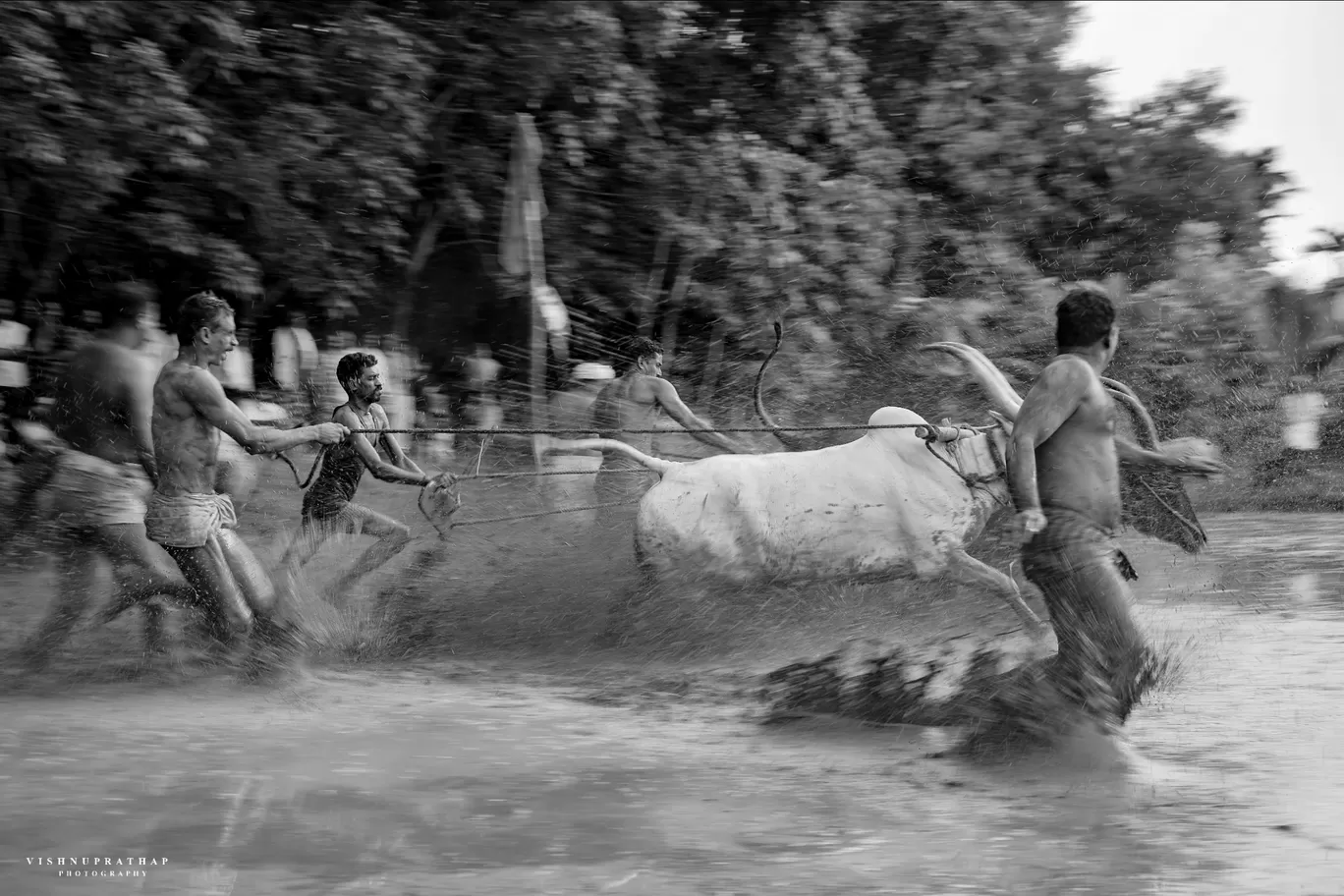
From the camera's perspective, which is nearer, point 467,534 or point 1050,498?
point 1050,498

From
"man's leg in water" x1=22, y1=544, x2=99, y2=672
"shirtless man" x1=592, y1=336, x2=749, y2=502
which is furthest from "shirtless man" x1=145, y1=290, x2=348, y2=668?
"shirtless man" x1=592, y1=336, x2=749, y2=502

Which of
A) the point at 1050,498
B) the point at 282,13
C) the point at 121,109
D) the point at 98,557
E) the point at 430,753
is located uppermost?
the point at 282,13

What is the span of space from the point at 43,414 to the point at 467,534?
15.3 feet

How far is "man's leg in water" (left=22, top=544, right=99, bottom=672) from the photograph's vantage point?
6.96 metres

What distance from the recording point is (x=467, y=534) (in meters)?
8.09

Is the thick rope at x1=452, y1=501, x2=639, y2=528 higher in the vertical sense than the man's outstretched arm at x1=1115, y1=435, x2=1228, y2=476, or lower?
lower

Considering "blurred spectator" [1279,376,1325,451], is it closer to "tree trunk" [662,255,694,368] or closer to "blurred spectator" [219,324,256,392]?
"tree trunk" [662,255,694,368]

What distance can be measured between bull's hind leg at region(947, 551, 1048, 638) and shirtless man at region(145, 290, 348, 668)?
9.35 ft

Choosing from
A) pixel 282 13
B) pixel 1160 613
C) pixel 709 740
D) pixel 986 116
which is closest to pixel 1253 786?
pixel 709 740

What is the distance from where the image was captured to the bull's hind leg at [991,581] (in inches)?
264

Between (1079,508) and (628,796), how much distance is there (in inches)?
70.6

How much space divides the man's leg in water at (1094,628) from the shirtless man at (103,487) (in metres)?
3.82

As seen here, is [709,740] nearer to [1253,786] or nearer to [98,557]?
[1253,786]

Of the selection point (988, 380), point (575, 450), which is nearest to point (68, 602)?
point (575, 450)
